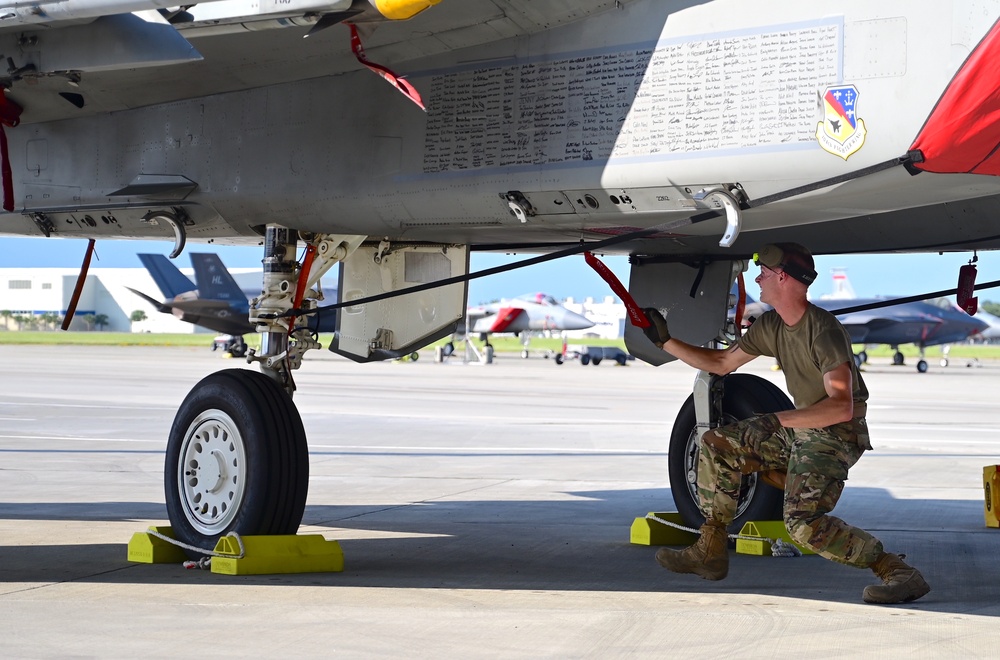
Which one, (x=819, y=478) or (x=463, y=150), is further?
(x=463, y=150)

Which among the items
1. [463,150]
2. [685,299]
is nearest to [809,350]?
→ [463,150]

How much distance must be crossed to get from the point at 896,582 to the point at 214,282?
153ft

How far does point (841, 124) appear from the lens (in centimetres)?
496

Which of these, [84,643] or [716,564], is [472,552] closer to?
[716,564]

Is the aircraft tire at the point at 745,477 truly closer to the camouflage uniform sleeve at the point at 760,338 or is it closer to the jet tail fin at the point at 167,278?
the camouflage uniform sleeve at the point at 760,338

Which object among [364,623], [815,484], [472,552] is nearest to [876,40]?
[815,484]

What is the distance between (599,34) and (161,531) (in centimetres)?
359

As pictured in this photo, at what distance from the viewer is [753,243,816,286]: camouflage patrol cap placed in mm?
5711

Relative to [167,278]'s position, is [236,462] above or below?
below

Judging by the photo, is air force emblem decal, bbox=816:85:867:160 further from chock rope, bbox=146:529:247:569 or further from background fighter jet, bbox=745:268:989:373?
background fighter jet, bbox=745:268:989:373

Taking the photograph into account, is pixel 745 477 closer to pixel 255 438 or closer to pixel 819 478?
pixel 819 478

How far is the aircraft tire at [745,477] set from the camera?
24.9ft

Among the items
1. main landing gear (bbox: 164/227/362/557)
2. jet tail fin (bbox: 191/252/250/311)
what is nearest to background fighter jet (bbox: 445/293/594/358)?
jet tail fin (bbox: 191/252/250/311)

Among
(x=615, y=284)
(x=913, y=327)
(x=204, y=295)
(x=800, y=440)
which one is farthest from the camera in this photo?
(x=913, y=327)
